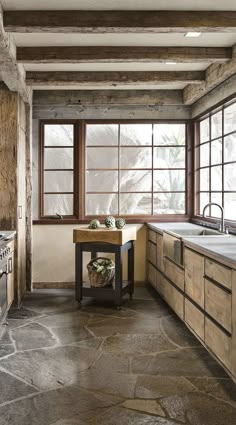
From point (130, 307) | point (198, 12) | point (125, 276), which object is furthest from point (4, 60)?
point (125, 276)

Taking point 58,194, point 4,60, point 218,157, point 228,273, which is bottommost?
point 228,273

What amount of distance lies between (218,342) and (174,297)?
1.32 metres

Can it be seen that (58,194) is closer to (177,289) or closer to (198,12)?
(177,289)

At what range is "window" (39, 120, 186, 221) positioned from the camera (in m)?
5.66

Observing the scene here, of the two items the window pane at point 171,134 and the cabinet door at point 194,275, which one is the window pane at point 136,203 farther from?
the cabinet door at point 194,275

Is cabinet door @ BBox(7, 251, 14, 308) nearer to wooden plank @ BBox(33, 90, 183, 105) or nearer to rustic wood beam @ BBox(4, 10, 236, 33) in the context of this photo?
rustic wood beam @ BBox(4, 10, 236, 33)

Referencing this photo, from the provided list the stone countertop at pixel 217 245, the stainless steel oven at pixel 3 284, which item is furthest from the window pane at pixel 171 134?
the stainless steel oven at pixel 3 284

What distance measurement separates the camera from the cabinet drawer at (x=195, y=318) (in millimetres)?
3256

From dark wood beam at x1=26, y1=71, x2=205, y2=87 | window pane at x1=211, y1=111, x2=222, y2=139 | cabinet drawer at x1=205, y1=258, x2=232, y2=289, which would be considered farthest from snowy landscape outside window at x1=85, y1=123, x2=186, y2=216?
cabinet drawer at x1=205, y1=258, x2=232, y2=289

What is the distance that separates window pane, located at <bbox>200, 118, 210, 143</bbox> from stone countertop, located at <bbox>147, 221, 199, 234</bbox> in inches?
43.7

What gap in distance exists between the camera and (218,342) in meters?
2.85

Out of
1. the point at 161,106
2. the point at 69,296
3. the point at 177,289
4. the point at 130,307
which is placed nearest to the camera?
the point at 177,289

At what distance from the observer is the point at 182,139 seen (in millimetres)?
5797

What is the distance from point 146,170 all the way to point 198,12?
2.80 meters
